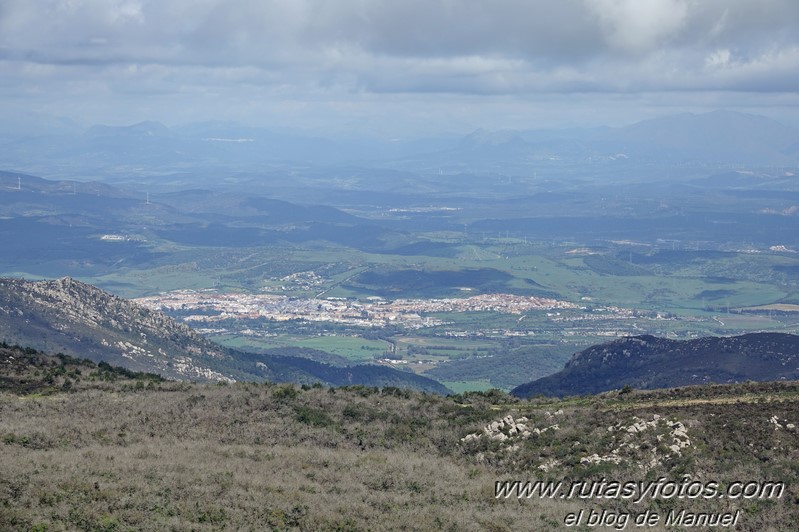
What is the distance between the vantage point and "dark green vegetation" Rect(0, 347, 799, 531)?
2716 cm

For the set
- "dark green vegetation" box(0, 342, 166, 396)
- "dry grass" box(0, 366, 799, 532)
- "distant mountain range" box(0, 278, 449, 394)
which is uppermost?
"dry grass" box(0, 366, 799, 532)

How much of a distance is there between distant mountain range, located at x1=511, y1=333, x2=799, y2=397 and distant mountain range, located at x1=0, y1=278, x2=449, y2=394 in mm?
19926

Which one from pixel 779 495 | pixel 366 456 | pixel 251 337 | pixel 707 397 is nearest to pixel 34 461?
pixel 366 456

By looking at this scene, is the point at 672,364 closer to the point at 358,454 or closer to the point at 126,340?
the point at 126,340

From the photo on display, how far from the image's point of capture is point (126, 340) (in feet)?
337

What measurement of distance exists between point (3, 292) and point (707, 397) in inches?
3215

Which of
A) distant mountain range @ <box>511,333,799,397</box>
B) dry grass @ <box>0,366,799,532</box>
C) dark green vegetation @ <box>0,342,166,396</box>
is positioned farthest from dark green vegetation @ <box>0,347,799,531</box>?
distant mountain range @ <box>511,333,799,397</box>

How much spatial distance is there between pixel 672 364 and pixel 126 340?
4978 cm

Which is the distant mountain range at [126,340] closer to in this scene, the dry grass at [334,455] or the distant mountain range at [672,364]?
the distant mountain range at [672,364]

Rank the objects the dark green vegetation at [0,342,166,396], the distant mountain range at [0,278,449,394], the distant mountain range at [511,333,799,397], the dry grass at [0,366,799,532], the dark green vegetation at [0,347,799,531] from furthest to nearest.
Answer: the distant mountain range at [0,278,449,394] → the distant mountain range at [511,333,799,397] → the dark green vegetation at [0,342,166,396] → the dark green vegetation at [0,347,799,531] → the dry grass at [0,366,799,532]

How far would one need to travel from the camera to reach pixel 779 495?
2994 cm

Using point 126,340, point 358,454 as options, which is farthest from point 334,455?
point 126,340

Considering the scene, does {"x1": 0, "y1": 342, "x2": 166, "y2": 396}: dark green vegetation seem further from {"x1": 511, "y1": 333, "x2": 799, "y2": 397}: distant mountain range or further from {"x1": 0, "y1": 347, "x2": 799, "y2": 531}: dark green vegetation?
{"x1": 511, "y1": 333, "x2": 799, "y2": 397}: distant mountain range

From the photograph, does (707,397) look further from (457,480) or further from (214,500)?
(214,500)
